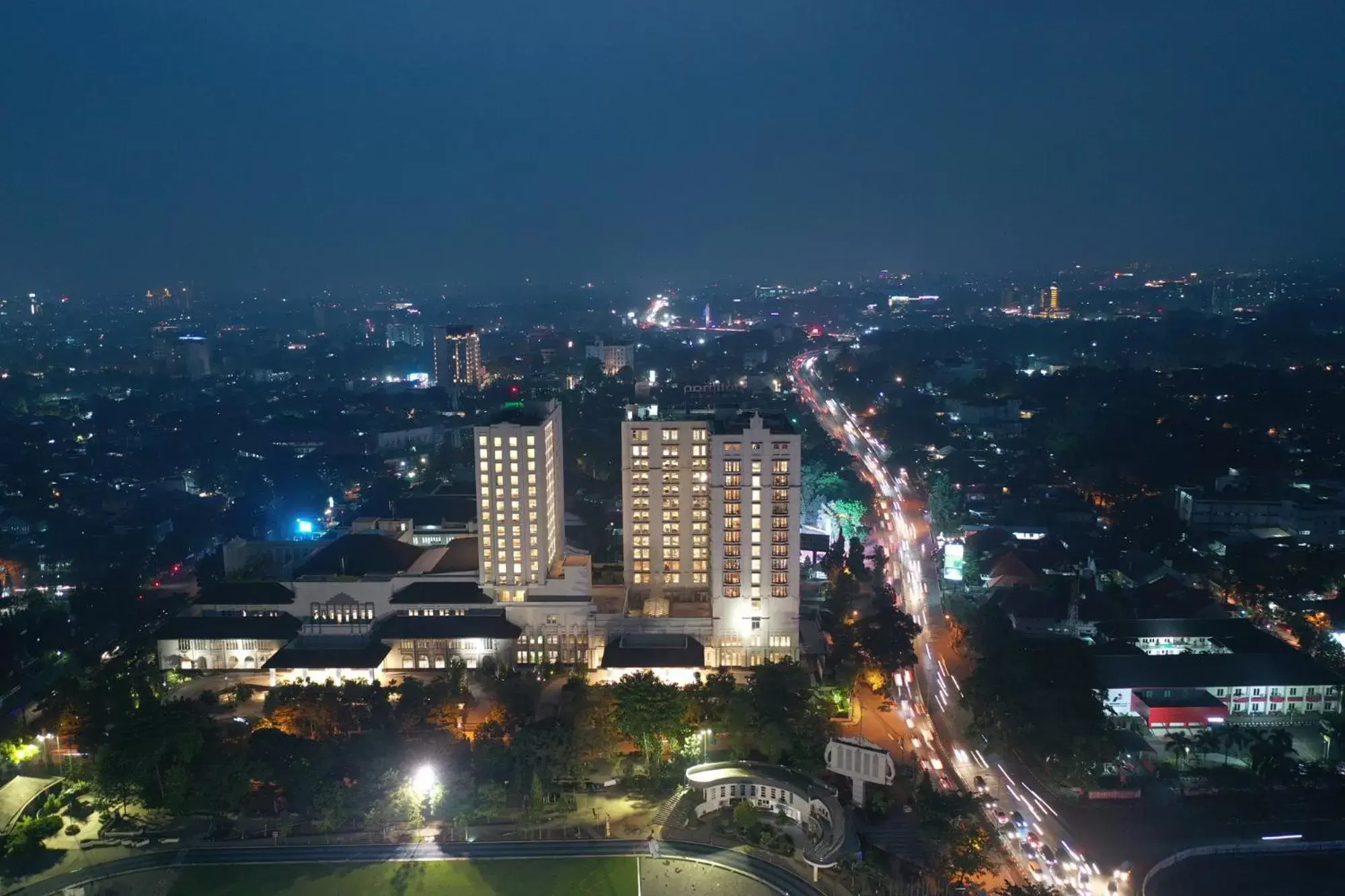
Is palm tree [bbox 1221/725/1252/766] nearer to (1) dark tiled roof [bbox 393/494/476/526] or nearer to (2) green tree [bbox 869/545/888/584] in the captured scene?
(2) green tree [bbox 869/545/888/584]

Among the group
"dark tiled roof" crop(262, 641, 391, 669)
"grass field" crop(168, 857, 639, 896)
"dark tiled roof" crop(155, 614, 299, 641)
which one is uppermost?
"dark tiled roof" crop(155, 614, 299, 641)

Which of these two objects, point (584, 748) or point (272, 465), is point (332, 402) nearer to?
point (272, 465)

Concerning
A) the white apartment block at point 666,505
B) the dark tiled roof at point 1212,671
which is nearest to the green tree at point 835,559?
the white apartment block at point 666,505

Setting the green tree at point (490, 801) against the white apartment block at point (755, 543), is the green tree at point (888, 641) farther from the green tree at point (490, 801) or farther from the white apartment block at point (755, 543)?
the green tree at point (490, 801)

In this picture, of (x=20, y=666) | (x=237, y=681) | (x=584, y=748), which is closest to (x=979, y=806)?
(x=584, y=748)

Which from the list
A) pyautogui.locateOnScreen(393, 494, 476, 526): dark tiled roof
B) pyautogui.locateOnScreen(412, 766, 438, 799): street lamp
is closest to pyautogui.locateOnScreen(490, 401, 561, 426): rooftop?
pyautogui.locateOnScreen(393, 494, 476, 526): dark tiled roof
